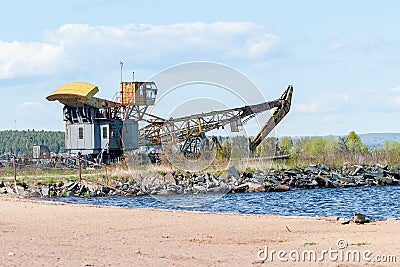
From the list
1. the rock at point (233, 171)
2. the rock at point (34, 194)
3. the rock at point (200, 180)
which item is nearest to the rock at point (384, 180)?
the rock at point (233, 171)

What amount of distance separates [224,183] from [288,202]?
8.35 meters

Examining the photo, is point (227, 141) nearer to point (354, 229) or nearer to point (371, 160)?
point (371, 160)

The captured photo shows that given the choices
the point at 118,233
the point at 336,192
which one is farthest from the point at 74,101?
the point at 118,233

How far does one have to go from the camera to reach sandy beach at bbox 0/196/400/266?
14773 mm

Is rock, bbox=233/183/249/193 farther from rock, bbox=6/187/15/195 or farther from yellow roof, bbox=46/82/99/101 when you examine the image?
yellow roof, bbox=46/82/99/101

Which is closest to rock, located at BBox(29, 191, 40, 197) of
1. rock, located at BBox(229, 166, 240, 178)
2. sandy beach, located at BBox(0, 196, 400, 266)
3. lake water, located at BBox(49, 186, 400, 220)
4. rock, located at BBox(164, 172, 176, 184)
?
lake water, located at BBox(49, 186, 400, 220)

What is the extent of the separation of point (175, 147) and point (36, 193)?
34.5 feet

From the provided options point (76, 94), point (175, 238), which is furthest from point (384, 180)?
point (175, 238)

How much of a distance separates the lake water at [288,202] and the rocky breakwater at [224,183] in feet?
5.23

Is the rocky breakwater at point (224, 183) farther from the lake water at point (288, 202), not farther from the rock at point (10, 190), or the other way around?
the lake water at point (288, 202)

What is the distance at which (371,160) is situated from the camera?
60.9 meters

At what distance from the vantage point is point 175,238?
1848 centimetres

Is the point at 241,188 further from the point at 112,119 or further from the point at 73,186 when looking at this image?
→ the point at 112,119

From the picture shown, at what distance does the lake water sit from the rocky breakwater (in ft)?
5.23
